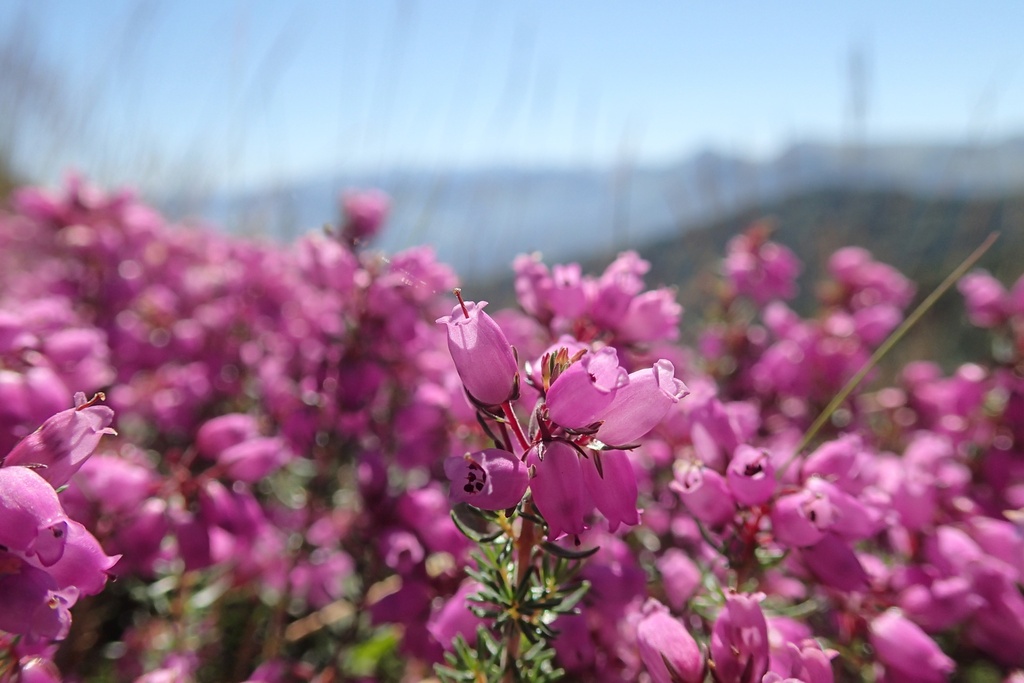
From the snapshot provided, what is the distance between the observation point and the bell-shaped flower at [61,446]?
0.97m

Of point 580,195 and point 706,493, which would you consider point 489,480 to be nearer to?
point 706,493

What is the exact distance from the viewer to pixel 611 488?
971 millimetres

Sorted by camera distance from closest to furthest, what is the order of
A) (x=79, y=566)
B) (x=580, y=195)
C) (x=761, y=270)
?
(x=79, y=566), (x=761, y=270), (x=580, y=195)

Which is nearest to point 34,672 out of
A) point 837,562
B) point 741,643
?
point 741,643

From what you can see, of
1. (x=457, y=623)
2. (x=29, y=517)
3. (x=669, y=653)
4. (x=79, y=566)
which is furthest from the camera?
(x=457, y=623)

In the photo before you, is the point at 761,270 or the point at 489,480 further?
the point at 761,270

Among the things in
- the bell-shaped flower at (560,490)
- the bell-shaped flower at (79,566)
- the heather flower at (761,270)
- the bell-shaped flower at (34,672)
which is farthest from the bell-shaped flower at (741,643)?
the heather flower at (761,270)

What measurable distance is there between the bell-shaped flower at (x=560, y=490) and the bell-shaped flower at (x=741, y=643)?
1.13ft

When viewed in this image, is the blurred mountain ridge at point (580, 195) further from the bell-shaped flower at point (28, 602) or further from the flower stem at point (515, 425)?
the bell-shaped flower at point (28, 602)

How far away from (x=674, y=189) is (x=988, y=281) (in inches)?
103

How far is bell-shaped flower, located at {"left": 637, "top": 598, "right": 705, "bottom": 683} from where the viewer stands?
3.48 feet

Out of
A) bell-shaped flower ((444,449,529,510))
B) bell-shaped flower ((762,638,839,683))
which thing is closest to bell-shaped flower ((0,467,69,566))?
bell-shaped flower ((444,449,529,510))

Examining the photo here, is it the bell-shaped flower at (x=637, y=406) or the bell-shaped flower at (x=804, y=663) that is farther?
the bell-shaped flower at (x=804, y=663)

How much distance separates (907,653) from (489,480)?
109 centimetres
